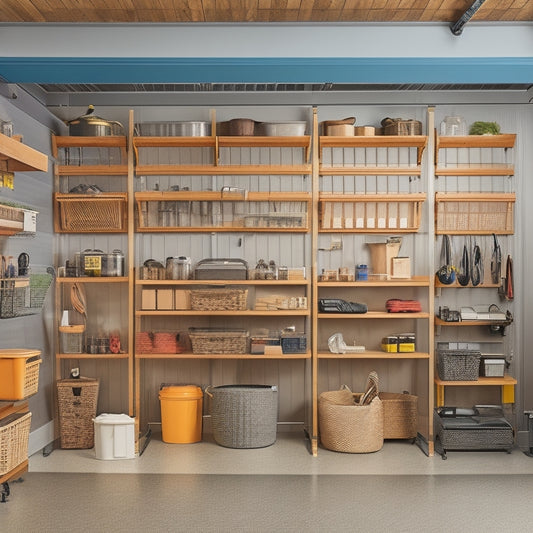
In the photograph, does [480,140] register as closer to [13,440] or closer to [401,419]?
[401,419]

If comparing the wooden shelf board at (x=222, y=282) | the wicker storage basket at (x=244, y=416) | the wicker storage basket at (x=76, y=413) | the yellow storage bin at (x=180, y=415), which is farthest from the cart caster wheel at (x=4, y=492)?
the wooden shelf board at (x=222, y=282)

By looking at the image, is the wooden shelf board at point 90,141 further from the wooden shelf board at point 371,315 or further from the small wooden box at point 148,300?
the wooden shelf board at point 371,315

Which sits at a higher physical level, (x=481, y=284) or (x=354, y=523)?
(x=481, y=284)

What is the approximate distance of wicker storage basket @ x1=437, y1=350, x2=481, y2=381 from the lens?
26.3 feet

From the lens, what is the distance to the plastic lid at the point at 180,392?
8.06 m

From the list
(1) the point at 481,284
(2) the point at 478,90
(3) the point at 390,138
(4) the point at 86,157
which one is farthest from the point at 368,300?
(4) the point at 86,157

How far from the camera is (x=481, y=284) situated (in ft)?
27.4

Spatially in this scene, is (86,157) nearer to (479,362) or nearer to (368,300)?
(368,300)

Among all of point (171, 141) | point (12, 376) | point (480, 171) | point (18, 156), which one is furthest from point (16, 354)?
point (480, 171)

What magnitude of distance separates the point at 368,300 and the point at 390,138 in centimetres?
169

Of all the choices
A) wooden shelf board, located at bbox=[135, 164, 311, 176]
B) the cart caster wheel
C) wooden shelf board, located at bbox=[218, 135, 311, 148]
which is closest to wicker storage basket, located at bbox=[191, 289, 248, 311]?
wooden shelf board, located at bbox=[135, 164, 311, 176]

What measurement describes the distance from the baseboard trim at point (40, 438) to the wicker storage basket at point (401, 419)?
3303mm

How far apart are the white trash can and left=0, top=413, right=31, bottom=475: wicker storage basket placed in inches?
57.3

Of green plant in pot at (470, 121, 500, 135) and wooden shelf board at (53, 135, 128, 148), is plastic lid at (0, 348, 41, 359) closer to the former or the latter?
wooden shelf board at (53, 135, 128, 148)
